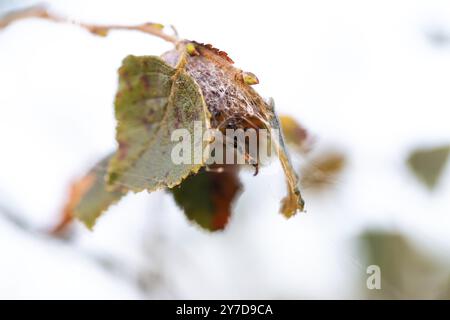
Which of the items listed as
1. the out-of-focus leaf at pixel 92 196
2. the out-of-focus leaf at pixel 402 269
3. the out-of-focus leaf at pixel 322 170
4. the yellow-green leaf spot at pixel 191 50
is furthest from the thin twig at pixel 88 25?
the out-of-focus leaf at pixel 402 269

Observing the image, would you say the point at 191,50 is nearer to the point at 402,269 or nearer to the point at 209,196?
the point at 209,196

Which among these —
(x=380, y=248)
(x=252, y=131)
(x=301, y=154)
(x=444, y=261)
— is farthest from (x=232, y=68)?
(x=444, y=261)

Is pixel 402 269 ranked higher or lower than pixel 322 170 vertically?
lower

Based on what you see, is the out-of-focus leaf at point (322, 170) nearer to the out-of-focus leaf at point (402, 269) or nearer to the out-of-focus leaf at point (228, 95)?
the out-of-focus leaf at point (402, 269)

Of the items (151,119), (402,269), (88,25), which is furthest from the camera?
(402,269)

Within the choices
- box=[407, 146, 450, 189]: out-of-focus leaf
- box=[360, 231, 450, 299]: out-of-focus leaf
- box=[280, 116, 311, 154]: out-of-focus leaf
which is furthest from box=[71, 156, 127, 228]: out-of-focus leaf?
box=[407, 146, 450, 189]: out-of-focus leaf

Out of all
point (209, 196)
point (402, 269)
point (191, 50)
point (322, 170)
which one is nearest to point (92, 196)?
point (209, 196)
